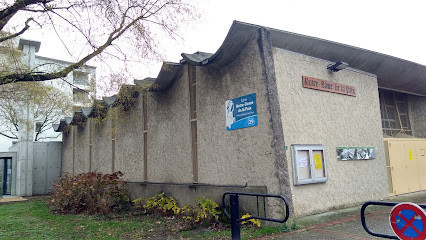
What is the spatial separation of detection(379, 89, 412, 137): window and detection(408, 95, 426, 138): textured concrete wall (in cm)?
22

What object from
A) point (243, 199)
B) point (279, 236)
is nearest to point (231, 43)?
point (243, 199)

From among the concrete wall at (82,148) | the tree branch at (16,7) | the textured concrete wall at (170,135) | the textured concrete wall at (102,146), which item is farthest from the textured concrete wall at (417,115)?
the concrete wall at (82,148)

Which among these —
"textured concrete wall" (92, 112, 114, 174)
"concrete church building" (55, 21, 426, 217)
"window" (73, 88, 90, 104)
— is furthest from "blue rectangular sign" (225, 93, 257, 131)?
"textured concrete wall" (92, 112, 114, 174)

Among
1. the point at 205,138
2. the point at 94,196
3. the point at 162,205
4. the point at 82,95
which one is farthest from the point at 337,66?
the point at 94,196

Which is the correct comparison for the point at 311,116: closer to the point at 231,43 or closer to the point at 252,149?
the point at 252,149

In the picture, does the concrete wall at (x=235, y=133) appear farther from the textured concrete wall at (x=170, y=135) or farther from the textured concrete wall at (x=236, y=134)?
the textured concrete wall at (x=170, y=135)

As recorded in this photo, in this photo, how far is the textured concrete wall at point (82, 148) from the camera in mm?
14750

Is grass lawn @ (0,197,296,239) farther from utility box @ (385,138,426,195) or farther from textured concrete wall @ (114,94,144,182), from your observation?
utility box @ (385,138,426,195)

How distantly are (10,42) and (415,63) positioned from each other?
1089cm

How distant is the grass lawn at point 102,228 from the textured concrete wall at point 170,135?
130cm

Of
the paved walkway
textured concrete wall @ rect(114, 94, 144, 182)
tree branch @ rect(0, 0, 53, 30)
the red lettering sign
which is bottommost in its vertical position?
the paved walkway

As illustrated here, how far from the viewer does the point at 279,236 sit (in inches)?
215

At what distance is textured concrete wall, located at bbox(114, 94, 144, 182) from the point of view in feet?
34.5

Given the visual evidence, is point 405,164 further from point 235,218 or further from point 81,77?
point 81,77
